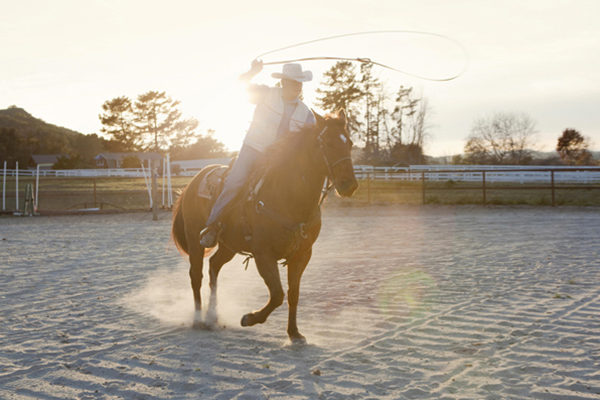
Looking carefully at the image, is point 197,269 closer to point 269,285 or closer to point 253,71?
point 269,285

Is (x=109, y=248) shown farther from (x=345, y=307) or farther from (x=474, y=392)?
(x=474, y=392)

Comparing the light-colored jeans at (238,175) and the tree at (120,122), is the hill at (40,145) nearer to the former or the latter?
the tree at (120,122)

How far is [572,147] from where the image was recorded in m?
68.1

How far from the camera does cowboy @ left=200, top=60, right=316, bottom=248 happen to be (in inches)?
212

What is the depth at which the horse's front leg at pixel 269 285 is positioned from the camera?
5125 mm

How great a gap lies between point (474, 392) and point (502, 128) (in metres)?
64.3

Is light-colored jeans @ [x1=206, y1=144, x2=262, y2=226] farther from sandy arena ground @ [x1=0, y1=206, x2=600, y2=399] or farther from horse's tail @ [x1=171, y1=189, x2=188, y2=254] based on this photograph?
horse's tail @ [x1=171, y1=189, x2=188, y2=254]

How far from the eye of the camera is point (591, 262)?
9.55 metres

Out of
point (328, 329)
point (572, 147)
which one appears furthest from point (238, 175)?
point (572, 147)

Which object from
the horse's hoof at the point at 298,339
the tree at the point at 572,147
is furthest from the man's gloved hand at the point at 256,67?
the tree at the point at 572,147

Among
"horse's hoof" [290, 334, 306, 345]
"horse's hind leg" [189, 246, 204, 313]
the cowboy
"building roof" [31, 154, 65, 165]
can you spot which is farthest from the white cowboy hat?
"building roof" [31, 154, 65, 165]

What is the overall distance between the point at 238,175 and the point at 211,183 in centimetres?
71

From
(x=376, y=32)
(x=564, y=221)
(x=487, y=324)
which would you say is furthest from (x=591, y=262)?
(x=564, y=221)

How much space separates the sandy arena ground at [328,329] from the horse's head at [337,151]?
5.01ft
